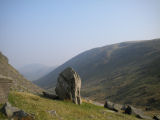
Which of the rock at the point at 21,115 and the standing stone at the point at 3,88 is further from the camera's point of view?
the standing stone at the point at 3,88

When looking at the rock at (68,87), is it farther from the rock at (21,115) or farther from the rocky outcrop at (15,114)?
the rock at (21,115)

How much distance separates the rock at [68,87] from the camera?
2773cm

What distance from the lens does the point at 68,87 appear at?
2817 centimetres

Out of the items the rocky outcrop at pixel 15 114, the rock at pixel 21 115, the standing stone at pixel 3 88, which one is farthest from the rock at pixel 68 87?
the rock at pixel 21 115

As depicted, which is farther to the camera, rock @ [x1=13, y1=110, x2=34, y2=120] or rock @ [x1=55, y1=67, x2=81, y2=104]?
rock @ [x1=55, y1=67, x2=81, y2=104]

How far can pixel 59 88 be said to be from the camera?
28.4m

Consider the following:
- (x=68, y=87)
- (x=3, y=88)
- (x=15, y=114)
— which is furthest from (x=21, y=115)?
(x=68, y=87)

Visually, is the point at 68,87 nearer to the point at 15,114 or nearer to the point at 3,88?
the point at 3,88

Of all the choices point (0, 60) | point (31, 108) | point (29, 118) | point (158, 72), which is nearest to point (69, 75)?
point (31, 108)

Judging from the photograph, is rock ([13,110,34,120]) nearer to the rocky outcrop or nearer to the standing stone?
the rocky outcrop

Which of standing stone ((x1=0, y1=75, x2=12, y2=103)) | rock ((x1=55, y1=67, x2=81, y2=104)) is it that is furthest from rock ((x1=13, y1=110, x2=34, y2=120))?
rock ((x1=55, y1=67, x2=81, y2=104))

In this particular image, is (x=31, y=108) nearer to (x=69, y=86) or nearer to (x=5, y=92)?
(x=5, y=92)

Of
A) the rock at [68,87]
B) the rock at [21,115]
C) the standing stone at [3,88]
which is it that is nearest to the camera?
the rock at [21,115]

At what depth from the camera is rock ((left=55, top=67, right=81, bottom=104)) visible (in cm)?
2773
